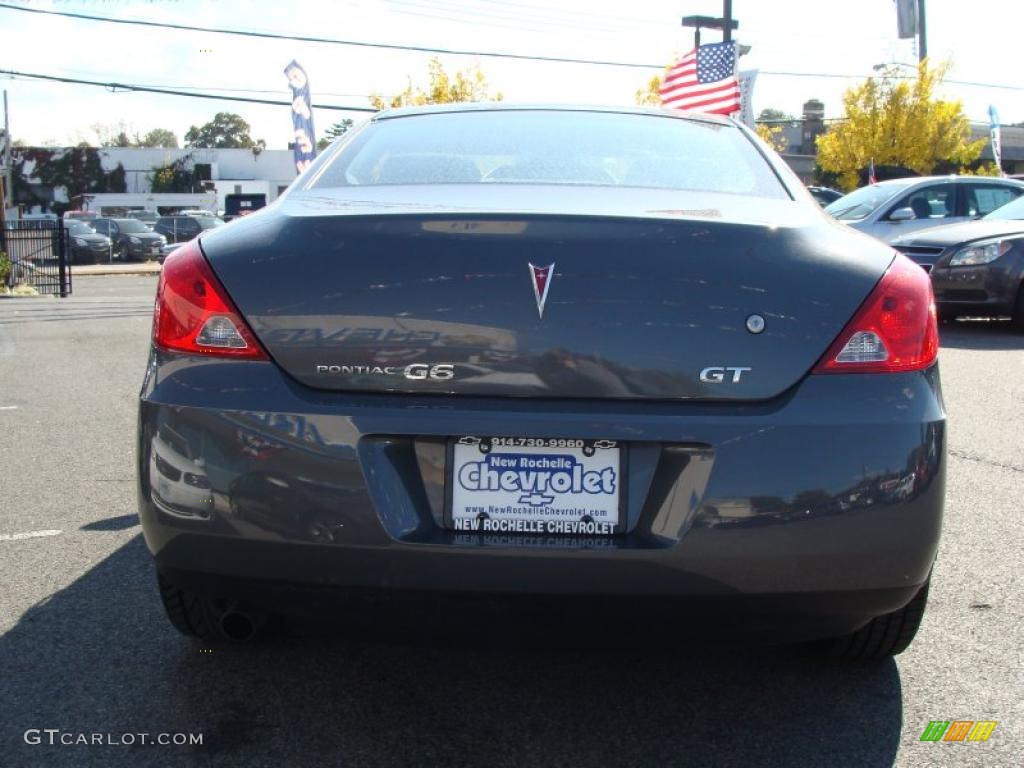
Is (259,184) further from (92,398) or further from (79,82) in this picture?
(92,398)

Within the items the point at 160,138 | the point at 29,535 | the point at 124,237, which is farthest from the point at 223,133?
the point at 29,535

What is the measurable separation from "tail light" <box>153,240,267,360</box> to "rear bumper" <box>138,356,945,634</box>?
0.21ft

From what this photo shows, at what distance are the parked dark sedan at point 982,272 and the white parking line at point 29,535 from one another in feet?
29.6

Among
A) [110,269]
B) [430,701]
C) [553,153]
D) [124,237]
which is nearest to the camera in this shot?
[430,701]

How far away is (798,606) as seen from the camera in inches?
95.2

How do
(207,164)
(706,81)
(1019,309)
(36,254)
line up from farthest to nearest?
(207,164) → (36,254) → (706,81) → (1019,309)

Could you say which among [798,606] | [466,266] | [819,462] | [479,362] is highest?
[466,266]

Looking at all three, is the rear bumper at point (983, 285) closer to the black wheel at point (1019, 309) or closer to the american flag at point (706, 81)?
the black wheel at point (1019, 309)

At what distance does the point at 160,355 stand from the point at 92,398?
17.8ft

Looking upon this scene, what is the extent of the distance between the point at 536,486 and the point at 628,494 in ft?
0.62

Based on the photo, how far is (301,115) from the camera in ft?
54.0

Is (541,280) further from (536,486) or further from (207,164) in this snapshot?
(207,164)

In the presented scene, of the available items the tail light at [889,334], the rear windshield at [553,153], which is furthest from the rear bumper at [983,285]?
the tail light at [889,334]

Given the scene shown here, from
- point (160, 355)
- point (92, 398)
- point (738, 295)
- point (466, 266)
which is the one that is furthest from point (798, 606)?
point (92, 398)
